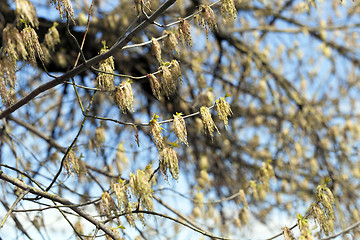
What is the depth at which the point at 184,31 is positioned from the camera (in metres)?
1.69

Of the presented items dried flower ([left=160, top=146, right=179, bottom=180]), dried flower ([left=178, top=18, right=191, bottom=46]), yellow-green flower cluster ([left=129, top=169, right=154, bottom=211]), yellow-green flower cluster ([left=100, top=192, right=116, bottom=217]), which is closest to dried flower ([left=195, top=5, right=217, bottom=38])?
dried flower ([left=178, top=18, right=191, bottom=46])

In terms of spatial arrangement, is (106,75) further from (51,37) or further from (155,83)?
(51,37)

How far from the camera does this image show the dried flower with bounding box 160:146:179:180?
163cm

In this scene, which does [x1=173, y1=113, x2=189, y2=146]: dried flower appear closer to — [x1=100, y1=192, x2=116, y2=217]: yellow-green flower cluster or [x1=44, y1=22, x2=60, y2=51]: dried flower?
[x1=100, y1=192, x2=116, y2=217]: yellow-green flower cluster

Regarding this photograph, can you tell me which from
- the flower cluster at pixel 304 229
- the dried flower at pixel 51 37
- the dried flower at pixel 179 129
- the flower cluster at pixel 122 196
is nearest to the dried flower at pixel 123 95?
the dried flower at pixel 179 129

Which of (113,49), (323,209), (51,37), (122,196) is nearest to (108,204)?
(122,196)

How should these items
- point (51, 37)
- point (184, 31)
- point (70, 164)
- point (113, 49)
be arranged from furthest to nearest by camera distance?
point (51, 37) → point (70, 164) → point (184, 31) → point (113, 49)

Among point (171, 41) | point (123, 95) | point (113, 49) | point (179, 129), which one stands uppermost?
point (171, 41)

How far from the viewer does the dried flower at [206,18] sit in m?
1.63

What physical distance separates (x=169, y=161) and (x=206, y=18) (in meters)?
0.55

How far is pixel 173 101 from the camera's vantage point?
338 centimetres

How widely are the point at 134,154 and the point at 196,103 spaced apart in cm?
67

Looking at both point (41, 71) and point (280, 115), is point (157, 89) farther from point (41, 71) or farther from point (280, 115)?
point (280, 115)

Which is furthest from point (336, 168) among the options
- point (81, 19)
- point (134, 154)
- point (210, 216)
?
point (81, 19)
